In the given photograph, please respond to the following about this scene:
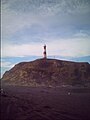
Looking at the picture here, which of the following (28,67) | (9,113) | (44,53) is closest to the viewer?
A: (9,113)

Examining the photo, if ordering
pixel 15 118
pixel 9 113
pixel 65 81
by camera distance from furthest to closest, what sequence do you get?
pixel 65 81 < pixel 9 113 < pixel 15 118

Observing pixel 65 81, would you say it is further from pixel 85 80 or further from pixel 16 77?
pixel 16 77

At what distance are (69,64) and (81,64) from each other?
5732 mm

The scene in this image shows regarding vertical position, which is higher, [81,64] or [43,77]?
[81,64]

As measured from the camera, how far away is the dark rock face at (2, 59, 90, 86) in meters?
83.9

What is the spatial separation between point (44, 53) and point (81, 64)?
1855cm

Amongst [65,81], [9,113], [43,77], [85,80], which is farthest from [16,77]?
[9,113]

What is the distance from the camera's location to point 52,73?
90000mm

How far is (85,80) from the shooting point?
83312mm

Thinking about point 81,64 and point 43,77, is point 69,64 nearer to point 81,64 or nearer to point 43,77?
point 81,64

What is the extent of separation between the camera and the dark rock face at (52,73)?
83.9m

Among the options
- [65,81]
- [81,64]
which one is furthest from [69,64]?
[65,81]

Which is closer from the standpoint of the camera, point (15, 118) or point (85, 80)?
point (15, 118)

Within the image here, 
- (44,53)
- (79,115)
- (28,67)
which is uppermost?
(44,53)
